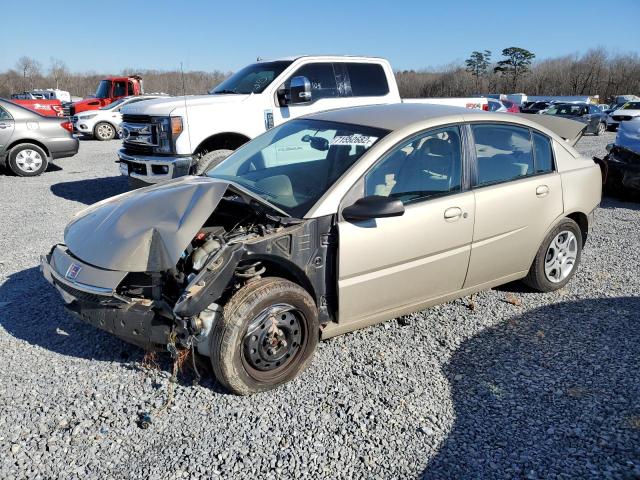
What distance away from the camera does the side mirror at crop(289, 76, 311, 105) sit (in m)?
6.95

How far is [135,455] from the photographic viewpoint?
2.63 meters

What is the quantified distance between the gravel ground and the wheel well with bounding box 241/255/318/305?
61 centimetres

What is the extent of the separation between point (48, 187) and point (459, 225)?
28.5 feet

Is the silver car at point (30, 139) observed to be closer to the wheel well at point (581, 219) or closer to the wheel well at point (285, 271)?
the wheel well at point (285, 271)

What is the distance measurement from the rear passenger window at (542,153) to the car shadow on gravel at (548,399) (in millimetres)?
1249

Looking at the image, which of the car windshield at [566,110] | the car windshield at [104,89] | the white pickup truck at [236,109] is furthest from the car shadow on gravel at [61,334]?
the car windshield at [566,110]

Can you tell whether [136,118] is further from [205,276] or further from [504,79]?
[504,79]

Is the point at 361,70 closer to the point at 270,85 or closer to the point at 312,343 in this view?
the point at 270,85

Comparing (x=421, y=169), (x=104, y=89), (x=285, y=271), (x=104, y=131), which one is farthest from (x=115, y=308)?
(x=104, y=89)

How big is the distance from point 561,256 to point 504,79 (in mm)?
58722

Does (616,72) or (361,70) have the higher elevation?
(616,72)

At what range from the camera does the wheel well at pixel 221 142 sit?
7257 mm

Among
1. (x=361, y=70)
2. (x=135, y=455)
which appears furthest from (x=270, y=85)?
(x=135, y=455)

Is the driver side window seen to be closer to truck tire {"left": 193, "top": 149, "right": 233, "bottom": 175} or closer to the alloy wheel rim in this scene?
the alloy wheel rim
